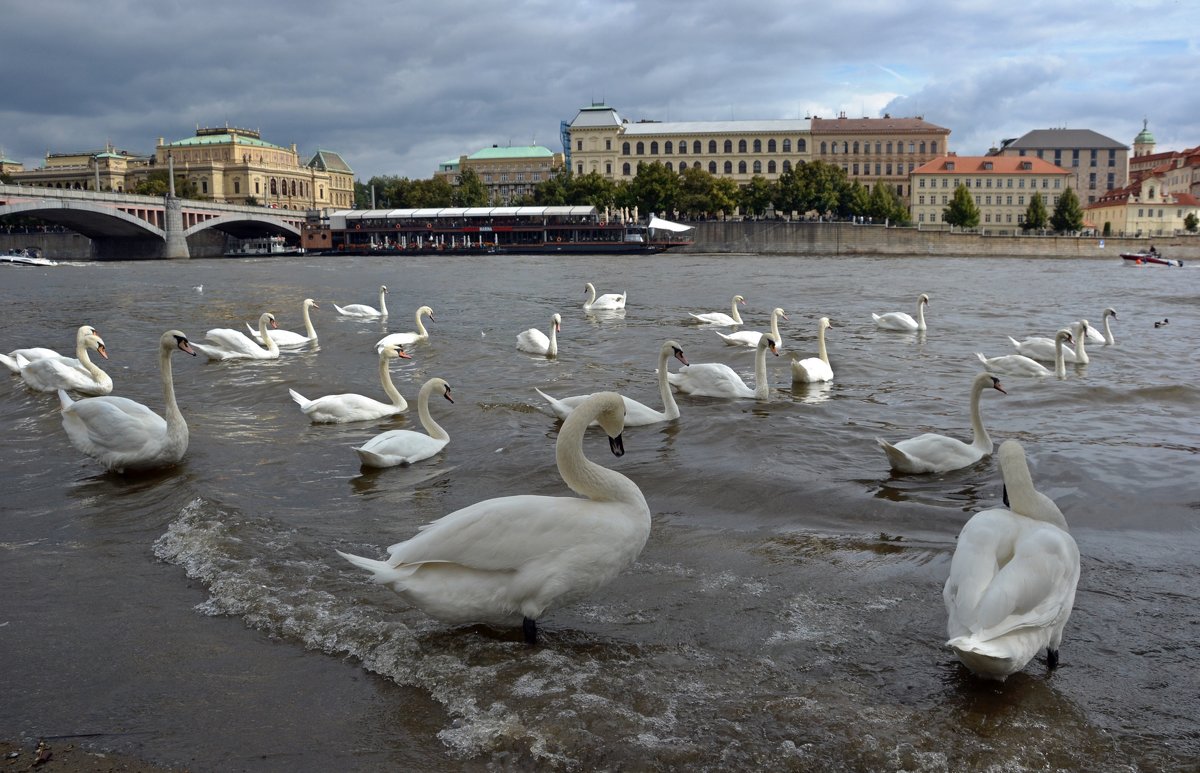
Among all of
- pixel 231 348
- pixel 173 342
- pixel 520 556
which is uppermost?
pixel 173 342

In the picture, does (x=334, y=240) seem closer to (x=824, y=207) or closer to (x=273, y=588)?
(x=824, y=207)

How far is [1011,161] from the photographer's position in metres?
117

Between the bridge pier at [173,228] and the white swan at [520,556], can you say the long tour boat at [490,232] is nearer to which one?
the bridge pier at [173,228]

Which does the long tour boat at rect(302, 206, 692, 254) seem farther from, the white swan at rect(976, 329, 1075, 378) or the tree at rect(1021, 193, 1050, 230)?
the white swan at rect(976, 329, 1075, 378)

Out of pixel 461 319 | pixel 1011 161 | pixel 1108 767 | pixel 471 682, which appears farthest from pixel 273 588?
pixel 1011 161

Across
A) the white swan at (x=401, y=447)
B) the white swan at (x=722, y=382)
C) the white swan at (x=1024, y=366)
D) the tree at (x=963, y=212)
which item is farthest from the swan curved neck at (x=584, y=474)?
the tree at (x=963, y=212)

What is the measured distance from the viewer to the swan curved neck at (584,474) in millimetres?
4070

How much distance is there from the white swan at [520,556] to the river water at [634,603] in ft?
0.89

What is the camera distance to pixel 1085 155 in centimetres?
13325

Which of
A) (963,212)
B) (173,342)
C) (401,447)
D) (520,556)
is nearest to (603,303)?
(173,342)

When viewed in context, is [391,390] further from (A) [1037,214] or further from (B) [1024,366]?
(A) [1037,214]

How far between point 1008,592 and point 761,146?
136366mm

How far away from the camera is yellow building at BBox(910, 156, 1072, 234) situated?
11444 cm

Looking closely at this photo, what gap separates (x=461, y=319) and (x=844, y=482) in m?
17.5
